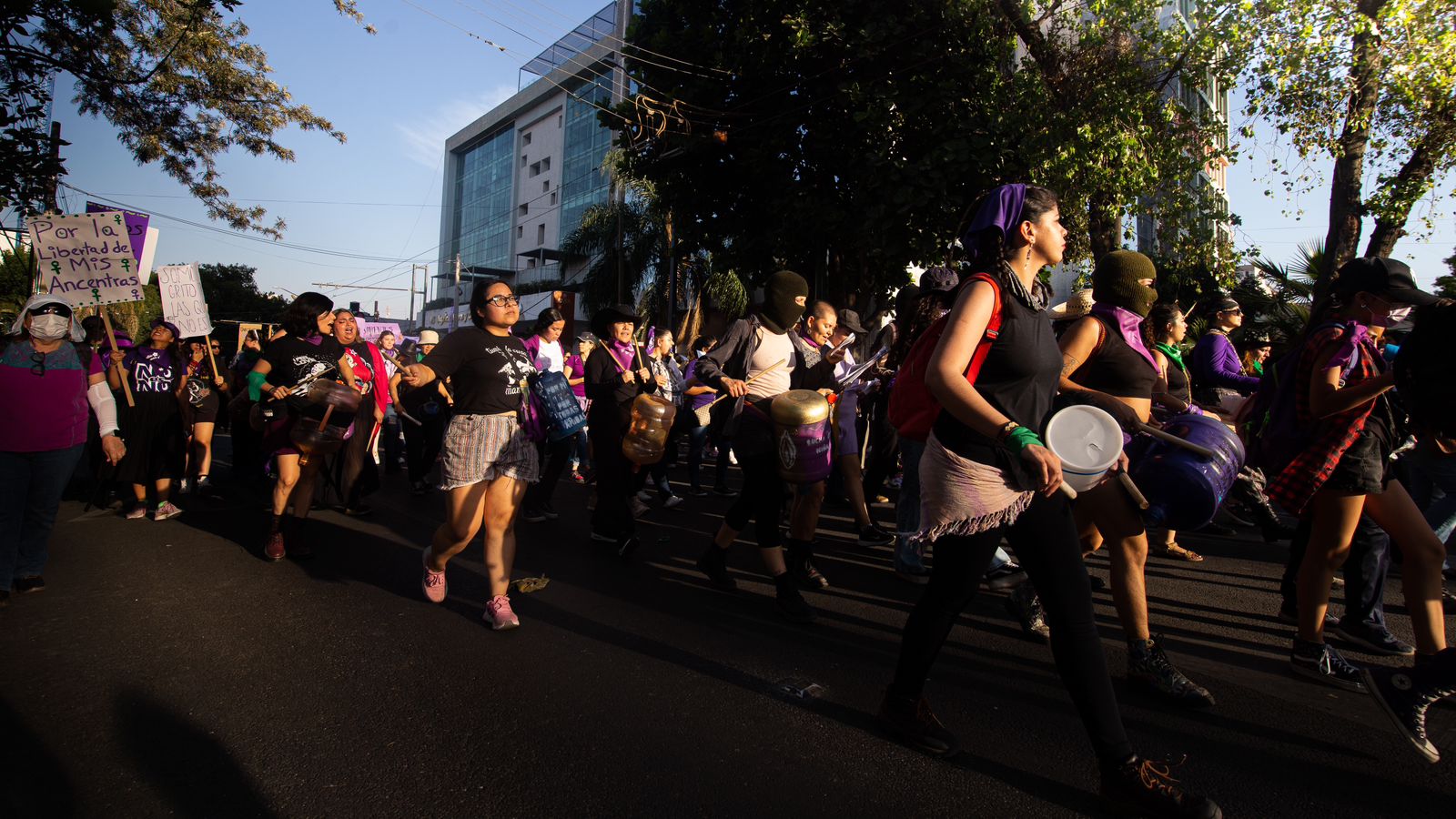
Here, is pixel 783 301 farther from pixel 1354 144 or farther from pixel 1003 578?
pixel 1354 144

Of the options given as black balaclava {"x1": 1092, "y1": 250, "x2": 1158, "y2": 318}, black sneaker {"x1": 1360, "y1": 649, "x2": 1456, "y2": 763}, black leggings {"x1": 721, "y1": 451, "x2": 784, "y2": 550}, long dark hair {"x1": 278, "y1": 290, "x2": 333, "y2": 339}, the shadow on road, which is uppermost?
black balaclava {"x1": 1092, "y1": 250, "x2": 1158, "y2": 318}

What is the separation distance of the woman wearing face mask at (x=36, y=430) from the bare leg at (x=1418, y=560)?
6.52m

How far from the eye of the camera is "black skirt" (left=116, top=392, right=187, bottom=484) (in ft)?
23.7

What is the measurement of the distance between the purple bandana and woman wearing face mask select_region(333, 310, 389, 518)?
17.7 feet

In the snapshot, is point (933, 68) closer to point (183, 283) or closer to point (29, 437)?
point (183, 283)

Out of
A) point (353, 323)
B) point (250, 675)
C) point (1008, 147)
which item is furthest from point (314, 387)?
point (1008, 147)

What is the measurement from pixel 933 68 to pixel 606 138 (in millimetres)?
44617

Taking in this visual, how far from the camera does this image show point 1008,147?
11.9 m

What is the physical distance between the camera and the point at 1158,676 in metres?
3.30

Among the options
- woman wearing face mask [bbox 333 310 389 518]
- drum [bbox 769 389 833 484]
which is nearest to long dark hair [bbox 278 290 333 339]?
woman wearing face mask [bbox 333 310 389 518]

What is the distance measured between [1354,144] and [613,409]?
10.6m

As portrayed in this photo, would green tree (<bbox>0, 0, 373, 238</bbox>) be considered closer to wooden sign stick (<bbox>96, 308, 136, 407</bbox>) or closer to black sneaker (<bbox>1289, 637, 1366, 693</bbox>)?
wooden sign stick (<bbox>96, 308, 136, 407</bbox>)

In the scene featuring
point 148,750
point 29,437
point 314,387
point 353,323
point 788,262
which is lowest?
point 148,750

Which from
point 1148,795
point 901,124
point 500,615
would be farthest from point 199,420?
point 901,124
